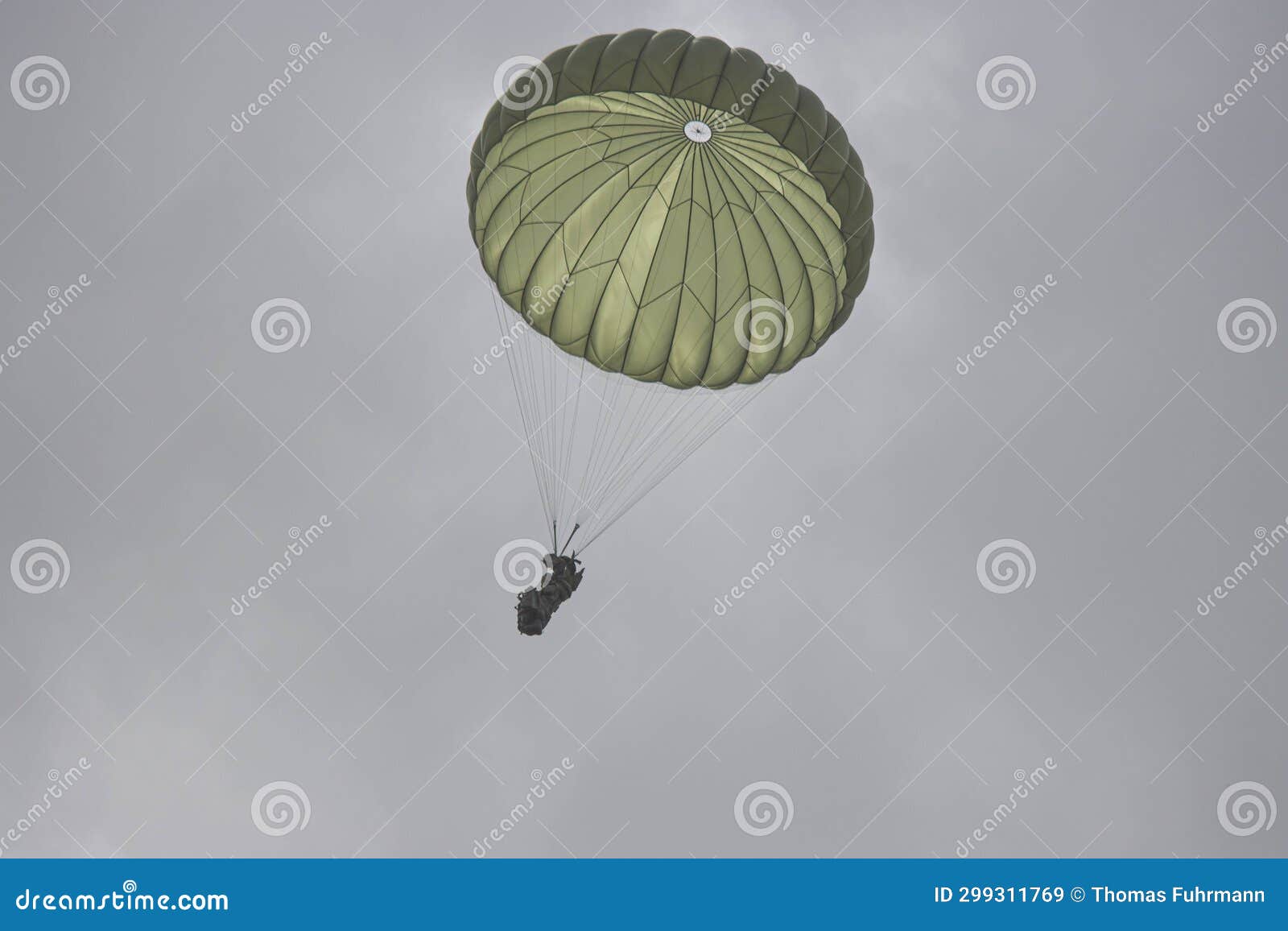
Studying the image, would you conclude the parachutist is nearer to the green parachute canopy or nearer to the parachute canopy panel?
the green parachute canopy

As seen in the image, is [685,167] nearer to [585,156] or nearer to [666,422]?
[585,156]

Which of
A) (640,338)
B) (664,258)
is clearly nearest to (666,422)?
(640,338)
